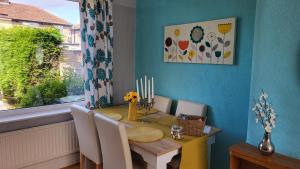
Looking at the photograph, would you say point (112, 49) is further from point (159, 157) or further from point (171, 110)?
point (159, 157)

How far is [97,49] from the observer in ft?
9.79

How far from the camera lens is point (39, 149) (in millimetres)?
2572

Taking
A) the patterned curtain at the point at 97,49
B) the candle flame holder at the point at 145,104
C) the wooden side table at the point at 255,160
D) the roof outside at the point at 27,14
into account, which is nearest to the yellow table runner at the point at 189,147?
the candle flame holder at the point at 145,104

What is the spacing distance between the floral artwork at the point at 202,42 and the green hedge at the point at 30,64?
152cm

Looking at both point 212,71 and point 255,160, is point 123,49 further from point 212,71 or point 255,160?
point 255,160

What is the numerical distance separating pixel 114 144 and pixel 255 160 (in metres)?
1.10

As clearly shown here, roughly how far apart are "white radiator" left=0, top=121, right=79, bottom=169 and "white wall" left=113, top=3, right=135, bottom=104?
91 centimetres

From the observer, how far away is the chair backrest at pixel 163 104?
117 inches

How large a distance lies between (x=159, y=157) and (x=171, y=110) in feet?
4.51

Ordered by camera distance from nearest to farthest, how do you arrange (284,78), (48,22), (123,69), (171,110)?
(284,78), (48,22), (171,110), (123,69)

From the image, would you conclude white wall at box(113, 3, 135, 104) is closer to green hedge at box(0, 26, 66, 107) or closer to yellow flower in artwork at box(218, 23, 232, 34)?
green hedge at box(0, 26, 66, 107)

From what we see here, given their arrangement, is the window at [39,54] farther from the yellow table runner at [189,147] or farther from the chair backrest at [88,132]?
the yellow table runner at [189,147]

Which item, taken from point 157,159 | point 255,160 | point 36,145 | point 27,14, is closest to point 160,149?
point 157,159

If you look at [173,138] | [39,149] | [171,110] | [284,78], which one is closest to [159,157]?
[173,138]
